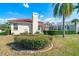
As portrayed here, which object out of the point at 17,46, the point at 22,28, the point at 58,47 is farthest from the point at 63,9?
the point at 17,46

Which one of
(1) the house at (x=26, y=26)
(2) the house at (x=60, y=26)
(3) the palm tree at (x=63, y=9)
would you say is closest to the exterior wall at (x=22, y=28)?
(1) the house at (x=26, y=26)

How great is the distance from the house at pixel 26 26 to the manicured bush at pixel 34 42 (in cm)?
11

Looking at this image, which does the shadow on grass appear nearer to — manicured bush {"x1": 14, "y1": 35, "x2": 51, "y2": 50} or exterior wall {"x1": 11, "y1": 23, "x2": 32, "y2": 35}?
manicured bush {"x1": 14, "y1": 35, "x2": 51, "y2": 50}

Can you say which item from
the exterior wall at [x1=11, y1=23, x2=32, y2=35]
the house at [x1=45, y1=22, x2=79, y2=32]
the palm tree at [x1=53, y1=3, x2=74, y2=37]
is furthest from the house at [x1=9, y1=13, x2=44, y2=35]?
the palm tree at [x1=53, y1=3, x2=74, y2=37]

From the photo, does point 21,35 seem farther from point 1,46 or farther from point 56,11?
point 56,11

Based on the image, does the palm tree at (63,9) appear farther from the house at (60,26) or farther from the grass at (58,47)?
the grass at (58,47)

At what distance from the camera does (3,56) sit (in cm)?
444

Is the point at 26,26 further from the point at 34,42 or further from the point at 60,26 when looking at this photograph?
the point at 60,26

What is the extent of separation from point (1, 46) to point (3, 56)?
0.17m

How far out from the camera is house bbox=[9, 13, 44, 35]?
4492mm

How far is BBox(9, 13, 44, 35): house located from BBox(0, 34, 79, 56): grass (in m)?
0.16

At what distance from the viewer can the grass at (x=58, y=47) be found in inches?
176

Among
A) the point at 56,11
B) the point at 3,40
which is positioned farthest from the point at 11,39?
the point at 56,11

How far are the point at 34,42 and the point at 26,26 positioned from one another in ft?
0.95
